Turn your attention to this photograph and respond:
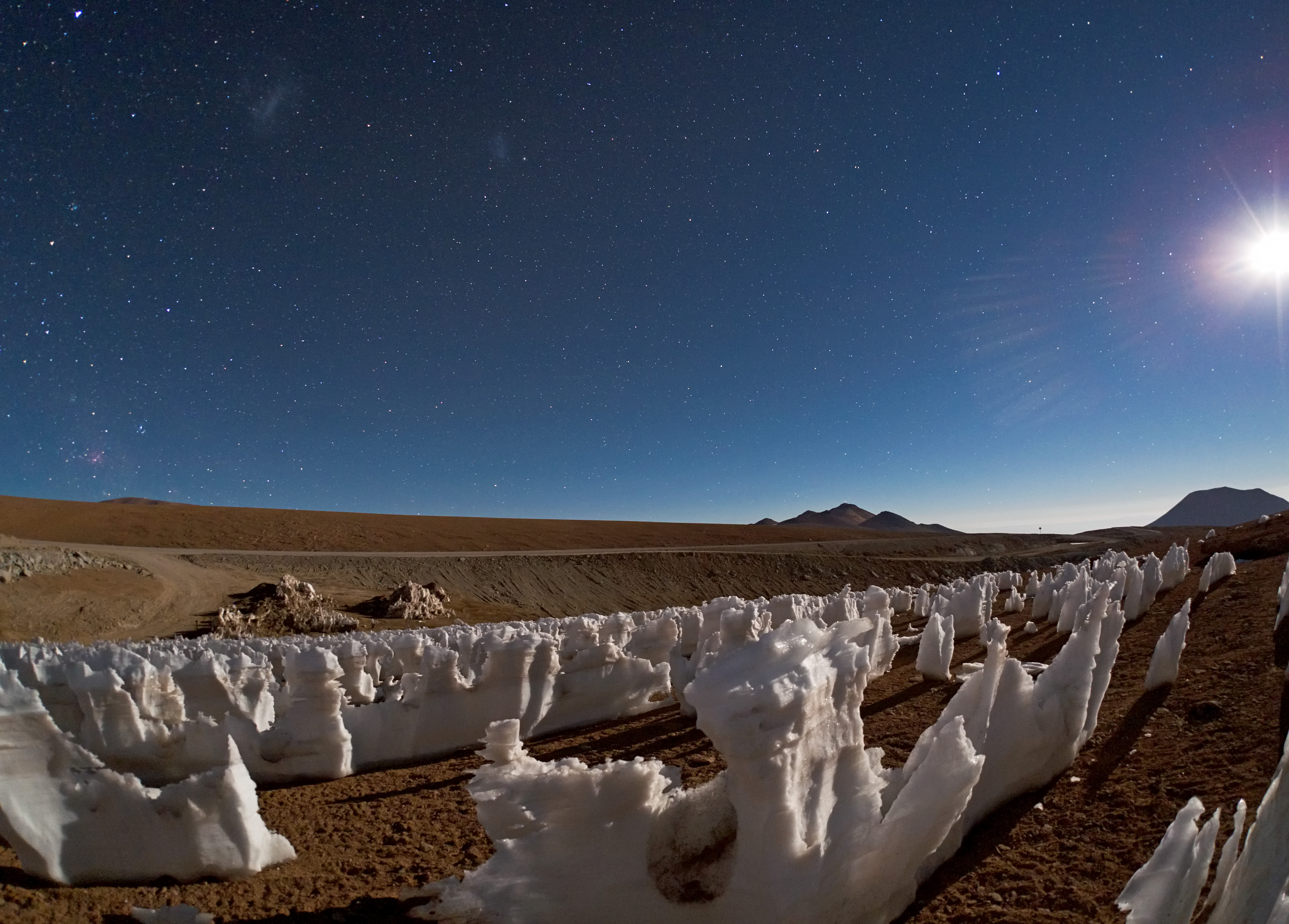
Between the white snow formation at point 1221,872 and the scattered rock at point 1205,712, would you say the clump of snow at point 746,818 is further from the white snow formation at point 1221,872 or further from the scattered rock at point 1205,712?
the scattered rock at point 1205,712

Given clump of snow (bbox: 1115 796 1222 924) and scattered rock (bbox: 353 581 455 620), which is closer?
clump of snow (bbox: 1115 796 1222 924)

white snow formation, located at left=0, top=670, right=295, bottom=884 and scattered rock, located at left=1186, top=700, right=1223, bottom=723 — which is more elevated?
scattered rock, located at left=1186, top=700, right=1223, bottom=723

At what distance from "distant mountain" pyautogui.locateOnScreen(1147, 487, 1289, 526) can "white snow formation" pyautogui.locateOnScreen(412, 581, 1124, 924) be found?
669 ft

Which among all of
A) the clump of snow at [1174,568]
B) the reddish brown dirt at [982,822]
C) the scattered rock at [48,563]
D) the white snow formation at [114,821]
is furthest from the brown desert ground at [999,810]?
the scattered rock at [48,563]

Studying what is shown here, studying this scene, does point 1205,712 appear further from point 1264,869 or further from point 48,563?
point 48,563

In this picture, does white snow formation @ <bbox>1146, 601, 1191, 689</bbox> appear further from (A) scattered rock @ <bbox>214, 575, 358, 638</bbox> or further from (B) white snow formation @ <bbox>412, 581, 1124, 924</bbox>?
(A) scattered rock @ <bbox>214, 575, 358, 638</bbox>

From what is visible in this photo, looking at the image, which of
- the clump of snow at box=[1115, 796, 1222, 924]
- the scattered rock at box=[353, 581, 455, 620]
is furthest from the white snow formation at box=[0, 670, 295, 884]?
the scattered rock at box=[353, 581, 455, 620]

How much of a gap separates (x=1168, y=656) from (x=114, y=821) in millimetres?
9091

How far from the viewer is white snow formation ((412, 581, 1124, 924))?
3037 millimetres

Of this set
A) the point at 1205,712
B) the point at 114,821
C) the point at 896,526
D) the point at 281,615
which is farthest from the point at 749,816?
the point at 896,526

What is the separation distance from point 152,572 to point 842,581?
39.8 meters

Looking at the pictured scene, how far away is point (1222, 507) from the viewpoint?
175500 millimetres

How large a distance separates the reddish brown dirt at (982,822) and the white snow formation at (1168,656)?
14 centimetres

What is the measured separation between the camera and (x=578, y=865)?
3354mm
